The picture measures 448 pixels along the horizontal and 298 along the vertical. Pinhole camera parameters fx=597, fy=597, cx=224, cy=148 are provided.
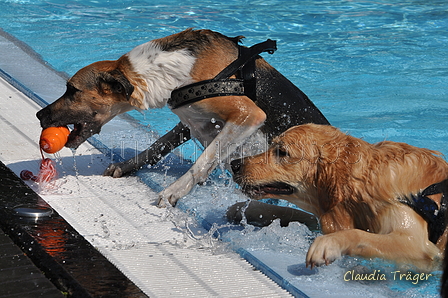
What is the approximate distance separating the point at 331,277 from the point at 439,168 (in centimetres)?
88

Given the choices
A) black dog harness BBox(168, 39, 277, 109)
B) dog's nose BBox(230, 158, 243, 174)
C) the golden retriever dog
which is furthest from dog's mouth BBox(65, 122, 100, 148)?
the golden retriever dog

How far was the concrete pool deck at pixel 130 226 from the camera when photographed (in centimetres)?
327

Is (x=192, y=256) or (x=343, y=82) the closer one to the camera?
(x=192, y=256)

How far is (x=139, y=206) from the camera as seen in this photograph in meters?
4.41

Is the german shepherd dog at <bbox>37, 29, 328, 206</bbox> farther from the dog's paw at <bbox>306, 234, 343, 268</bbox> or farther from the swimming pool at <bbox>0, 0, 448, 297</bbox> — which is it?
the dog's paw at <bbox>306, 234, 343, 268</bbox>

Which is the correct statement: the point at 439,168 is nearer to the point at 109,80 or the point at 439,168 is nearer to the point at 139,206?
the point at 139,206

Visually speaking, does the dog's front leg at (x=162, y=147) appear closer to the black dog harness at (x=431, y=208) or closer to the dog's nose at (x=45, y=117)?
the dog's nose at (x=45, y=117)

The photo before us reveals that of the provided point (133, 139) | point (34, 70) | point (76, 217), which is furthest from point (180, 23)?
point (76, 217)

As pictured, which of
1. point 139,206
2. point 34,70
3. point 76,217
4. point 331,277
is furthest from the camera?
point 34,70

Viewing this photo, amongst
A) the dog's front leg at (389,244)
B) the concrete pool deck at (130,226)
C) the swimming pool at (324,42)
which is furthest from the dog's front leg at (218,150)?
the dog's front leg at (389,244)

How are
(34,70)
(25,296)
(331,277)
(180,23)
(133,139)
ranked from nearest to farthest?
(25,296) → (331,277) → (133,139) → (34,70) → (180,23)

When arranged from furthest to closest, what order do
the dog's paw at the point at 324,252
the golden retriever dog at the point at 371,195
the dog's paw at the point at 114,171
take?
the dog's paw at the point at 114,171 < the golden retriever dog at the point at 371,195 < the dog's paw at the point at 324,252

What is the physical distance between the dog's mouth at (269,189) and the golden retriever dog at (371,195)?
111 millimetres

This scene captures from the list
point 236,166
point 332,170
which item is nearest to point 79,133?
point 236,166
